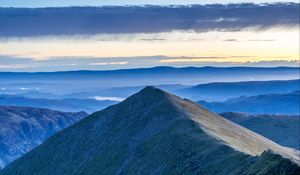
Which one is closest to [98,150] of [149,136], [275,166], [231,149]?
[149,136]

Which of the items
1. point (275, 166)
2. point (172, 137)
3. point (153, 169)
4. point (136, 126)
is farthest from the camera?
point (136, 126)

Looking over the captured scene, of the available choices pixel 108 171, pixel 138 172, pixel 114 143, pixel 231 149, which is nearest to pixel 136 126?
pixel 114 143

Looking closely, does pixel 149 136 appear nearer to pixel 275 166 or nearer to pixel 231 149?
pixel 231 149

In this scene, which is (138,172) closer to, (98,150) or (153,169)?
(153,169)

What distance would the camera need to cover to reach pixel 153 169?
151m

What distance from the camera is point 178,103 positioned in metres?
198

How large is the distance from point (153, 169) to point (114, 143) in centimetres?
4292

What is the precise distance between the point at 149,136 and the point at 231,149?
56.8 m

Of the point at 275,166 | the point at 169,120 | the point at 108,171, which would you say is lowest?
the point at 108,171

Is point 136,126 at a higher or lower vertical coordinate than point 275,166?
lower

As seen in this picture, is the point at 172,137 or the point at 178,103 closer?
the point at 172,137

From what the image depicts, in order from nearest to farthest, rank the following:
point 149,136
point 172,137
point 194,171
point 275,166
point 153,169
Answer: point 275,166 → point 194,171 → point 153,169 → point 172,137 → point 149,136

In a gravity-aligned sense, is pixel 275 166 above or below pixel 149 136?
above

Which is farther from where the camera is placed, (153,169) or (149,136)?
(149,136)
